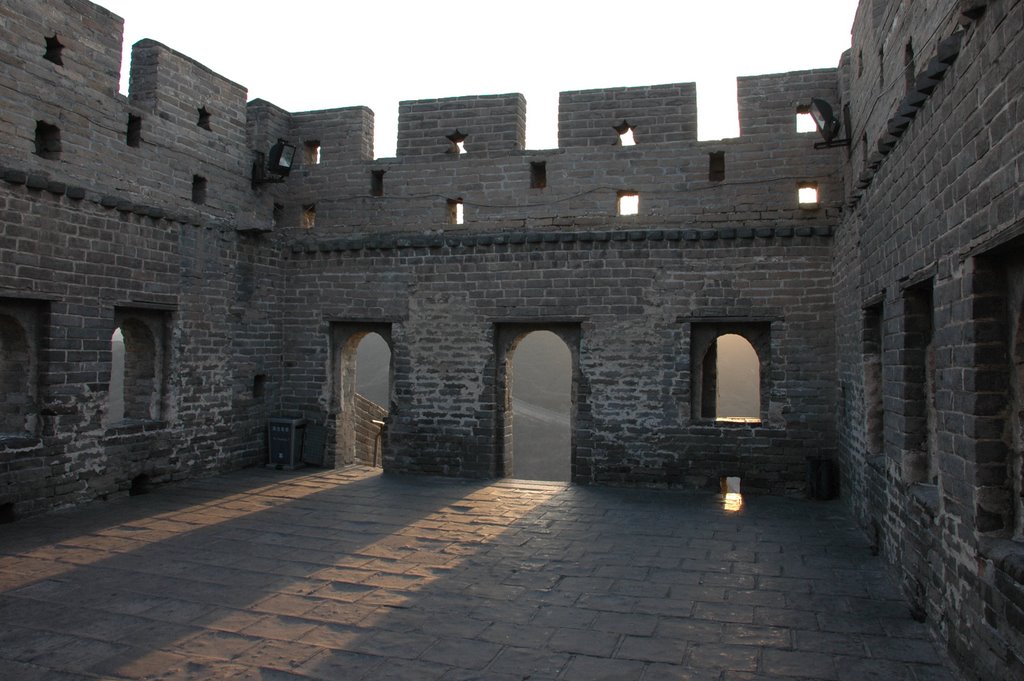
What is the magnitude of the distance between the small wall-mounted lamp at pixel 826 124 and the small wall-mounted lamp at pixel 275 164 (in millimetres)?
7524

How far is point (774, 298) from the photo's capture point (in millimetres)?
9859

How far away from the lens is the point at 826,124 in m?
9.29

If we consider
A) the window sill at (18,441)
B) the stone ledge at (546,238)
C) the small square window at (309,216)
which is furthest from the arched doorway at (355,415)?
the window sill at (18,441)

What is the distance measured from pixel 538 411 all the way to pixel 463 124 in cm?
1956

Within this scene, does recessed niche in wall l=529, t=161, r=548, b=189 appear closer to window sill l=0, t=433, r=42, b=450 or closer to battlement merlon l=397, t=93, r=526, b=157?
battlement merlon l=397, t=93, r=526, b=157

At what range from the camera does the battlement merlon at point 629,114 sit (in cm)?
1054

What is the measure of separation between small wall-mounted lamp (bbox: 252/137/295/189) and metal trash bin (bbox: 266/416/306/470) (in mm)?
3751

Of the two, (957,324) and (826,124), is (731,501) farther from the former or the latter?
(957,324)

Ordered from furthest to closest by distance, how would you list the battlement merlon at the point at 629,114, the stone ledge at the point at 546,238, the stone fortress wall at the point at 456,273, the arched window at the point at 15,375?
the battlement merlon at the point at 629,114 → the stone ledge at the point at 546,238 → the arched window at the point at 15,375 → the stone fortress wall at the point at 456,273

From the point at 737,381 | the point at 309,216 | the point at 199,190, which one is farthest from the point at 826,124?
the point at 737,381

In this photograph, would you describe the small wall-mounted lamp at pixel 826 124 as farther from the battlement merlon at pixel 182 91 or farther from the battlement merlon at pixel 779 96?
the battlement merlon at pixel 182 91

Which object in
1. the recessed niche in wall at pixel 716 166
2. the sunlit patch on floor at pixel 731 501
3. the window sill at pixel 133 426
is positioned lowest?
the sunlit patch on floor at pixel 731 501

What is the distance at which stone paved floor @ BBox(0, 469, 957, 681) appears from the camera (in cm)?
452

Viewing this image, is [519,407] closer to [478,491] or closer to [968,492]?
[478,491]
